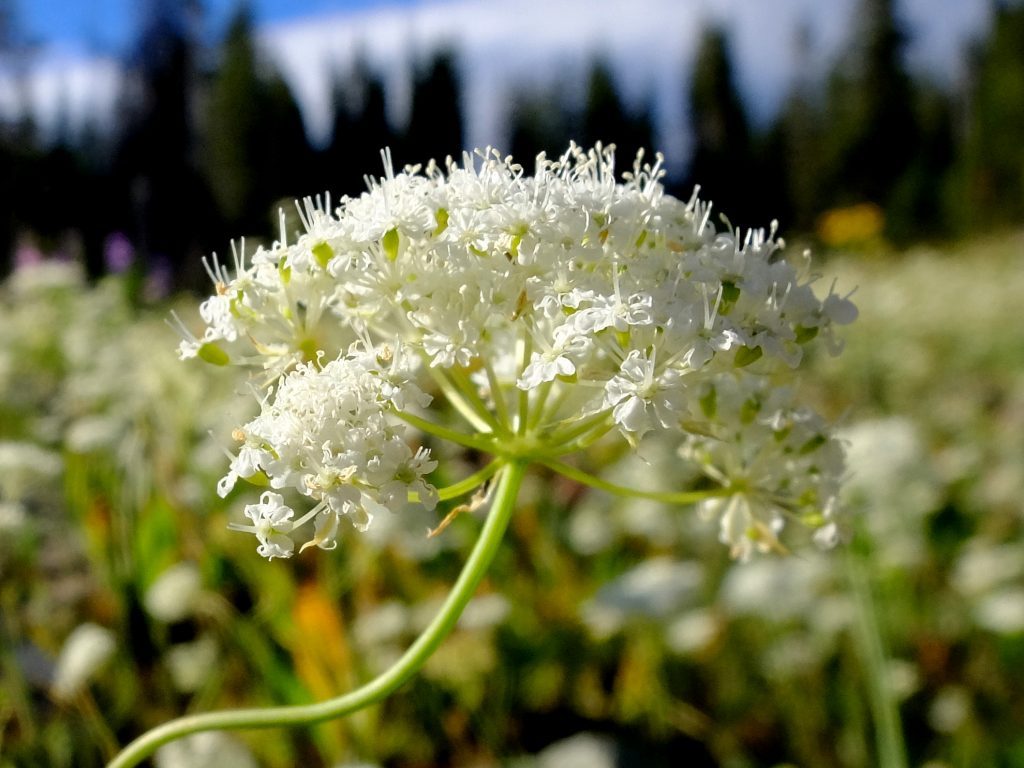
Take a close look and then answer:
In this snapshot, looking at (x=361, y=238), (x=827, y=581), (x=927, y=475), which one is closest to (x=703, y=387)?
(x=361, y=238)

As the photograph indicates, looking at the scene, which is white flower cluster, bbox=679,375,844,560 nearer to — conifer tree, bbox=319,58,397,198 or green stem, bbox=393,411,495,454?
green stem, bbox=393,411,495,454

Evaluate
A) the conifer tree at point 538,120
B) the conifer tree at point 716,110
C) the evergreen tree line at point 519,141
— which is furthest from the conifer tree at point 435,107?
the conifer tree at point 716,110

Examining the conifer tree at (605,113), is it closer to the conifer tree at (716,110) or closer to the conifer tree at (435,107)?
the conifer tree at (716,110)

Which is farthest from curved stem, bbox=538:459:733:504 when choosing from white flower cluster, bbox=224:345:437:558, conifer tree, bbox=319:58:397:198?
conifer tree, bbox=319:58:397:198

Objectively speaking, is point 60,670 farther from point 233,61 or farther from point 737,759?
point 233,61

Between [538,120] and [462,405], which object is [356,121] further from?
[462,405]
